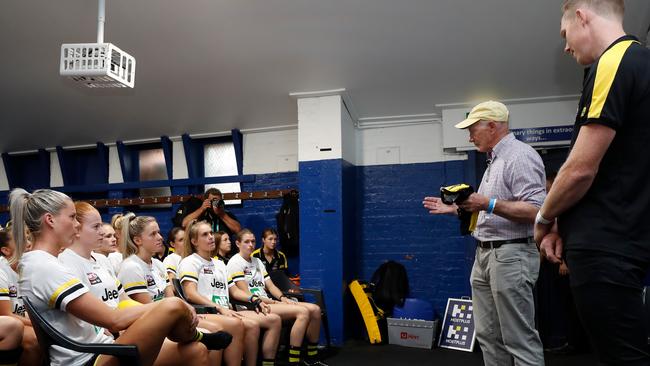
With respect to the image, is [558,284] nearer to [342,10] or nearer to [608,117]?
[342,10]

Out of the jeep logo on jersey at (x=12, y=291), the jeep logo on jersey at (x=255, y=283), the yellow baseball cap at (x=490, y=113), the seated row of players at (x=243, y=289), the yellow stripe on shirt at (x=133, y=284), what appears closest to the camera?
the yellow baseball cap at (x=490, y=113)

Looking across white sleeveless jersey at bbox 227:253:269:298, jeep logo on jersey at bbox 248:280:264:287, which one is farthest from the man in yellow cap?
jeep logo on jersey at bbox 248:280:264:287

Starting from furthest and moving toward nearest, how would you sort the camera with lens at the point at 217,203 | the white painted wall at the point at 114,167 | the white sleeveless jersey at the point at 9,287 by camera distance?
the white painted wall at the point at 114,167 → the camera with lens at the point at 217,203 → the white sleeveless jersey at the point at 9,287

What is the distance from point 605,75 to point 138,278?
2719 mm

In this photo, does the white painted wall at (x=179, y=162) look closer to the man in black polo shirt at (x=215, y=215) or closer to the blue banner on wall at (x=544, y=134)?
the man in black polo shirt at (x=215, y=215)

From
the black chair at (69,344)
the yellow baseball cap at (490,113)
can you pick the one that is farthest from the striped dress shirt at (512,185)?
the black chair at (69,344)

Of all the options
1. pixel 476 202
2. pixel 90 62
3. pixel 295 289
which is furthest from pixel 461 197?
pixel 295 289

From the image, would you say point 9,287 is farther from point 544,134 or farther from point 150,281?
point 544,134

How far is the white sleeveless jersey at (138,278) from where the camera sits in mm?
3037

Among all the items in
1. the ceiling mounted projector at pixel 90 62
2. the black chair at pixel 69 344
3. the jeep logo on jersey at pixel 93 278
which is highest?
the ceiling mounted projector at pixel 90 62

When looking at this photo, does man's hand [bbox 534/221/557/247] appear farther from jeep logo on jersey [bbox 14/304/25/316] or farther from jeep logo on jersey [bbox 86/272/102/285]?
jeep logo on jersey [bbox 14/304/25/316]

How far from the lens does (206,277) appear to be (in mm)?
3885

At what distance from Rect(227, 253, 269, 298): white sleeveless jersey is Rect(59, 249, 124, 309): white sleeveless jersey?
1.94 m

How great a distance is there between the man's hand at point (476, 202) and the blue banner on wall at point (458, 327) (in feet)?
10.7
